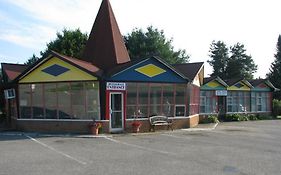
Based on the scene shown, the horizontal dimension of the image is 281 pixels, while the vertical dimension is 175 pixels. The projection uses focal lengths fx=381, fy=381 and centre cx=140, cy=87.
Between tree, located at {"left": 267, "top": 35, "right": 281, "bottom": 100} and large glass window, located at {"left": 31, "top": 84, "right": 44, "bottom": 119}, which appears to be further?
tree, located at {"left": 267, "top": 35, "right": 281, "bottom": 100}

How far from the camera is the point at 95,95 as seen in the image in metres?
21.2

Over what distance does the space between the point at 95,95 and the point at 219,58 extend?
5284 cm

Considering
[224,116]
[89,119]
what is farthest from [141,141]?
[224,116]

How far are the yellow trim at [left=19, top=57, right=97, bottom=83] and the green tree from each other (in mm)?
50272

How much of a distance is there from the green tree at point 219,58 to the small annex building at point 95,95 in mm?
46698

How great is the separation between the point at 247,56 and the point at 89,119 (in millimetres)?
53463

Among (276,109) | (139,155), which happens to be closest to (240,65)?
(276,109)

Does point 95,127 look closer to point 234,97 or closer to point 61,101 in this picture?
point 61,101

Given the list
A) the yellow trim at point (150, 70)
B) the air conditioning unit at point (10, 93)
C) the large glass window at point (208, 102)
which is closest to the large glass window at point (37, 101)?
the air conditioning unit at point (10, 93)

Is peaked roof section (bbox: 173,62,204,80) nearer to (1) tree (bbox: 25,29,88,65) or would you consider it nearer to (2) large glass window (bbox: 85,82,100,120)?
(2) large glass window (bbox: 85,82,100,120)

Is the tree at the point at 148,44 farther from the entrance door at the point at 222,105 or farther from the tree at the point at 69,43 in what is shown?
the entrance door at the point at 222,105

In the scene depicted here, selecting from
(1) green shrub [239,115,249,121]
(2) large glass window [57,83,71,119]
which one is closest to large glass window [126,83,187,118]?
(2) large glass window [57,83,71,119]

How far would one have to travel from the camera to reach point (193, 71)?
91.2ft

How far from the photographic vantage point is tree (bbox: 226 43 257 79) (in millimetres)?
67375
